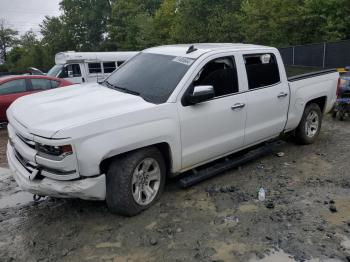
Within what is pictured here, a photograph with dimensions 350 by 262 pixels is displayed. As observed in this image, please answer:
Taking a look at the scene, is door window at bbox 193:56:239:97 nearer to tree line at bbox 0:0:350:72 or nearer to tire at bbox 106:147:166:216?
tire at bbox 106:147:166:216

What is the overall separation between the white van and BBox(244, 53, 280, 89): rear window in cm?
1248

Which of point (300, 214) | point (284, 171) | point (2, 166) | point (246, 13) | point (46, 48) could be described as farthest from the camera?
point (46, 48)

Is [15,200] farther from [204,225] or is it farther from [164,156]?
[204,225]

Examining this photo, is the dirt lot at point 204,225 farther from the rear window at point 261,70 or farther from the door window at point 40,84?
the door window at point 40,84

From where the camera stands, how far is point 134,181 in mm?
4281

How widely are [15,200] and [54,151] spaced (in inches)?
70.0

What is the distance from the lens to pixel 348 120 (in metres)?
9.45

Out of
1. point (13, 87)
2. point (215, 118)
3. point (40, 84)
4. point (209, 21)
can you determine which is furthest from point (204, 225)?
point (209, 21)

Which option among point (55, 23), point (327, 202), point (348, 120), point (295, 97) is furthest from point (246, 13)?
point (55, 23)

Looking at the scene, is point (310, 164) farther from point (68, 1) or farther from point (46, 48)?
point (68, 1)

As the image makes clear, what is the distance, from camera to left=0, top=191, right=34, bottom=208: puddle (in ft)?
16.3

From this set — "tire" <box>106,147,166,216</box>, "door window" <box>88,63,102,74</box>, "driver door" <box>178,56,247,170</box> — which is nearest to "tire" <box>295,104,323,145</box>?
"driver door" <box>178,56,247,170</box>

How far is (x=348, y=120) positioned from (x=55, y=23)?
187 feet

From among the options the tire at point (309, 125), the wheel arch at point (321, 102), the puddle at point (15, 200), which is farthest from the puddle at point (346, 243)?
the puddle at point (15, 200)
